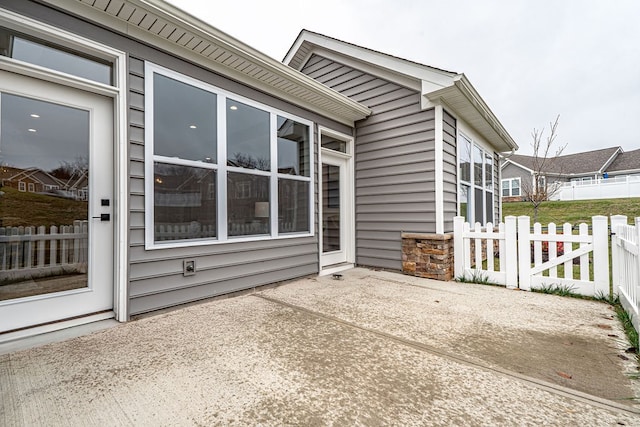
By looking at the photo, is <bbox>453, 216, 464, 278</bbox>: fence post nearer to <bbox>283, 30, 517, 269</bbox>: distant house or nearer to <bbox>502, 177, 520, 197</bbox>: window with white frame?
<bbox>283, 30, 517, 269</bbox>: distant house

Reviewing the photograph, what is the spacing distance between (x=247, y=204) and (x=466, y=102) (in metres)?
3.93

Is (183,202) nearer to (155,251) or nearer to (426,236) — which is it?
(155,251)

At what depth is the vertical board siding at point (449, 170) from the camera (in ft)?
15.1

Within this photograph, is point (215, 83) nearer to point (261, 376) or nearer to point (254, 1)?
point (261, 376)

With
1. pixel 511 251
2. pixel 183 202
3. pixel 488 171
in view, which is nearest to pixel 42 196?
pixel 183 202

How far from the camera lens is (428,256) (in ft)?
14.6

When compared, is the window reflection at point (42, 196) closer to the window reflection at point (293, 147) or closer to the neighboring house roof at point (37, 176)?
the neighboring house roof at point (37, 176)

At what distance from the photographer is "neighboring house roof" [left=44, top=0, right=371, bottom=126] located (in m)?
2.46

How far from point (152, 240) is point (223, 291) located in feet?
3.41

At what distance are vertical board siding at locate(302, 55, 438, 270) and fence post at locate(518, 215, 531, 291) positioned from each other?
3.82 feet

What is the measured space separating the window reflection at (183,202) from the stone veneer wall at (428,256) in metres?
3.13

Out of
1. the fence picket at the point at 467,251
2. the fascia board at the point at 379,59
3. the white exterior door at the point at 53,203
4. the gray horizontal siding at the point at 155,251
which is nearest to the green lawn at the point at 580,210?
the fence picket at the point at 467,251

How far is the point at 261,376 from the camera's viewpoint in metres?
1.73

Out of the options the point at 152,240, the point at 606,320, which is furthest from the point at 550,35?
the point at 152,240
